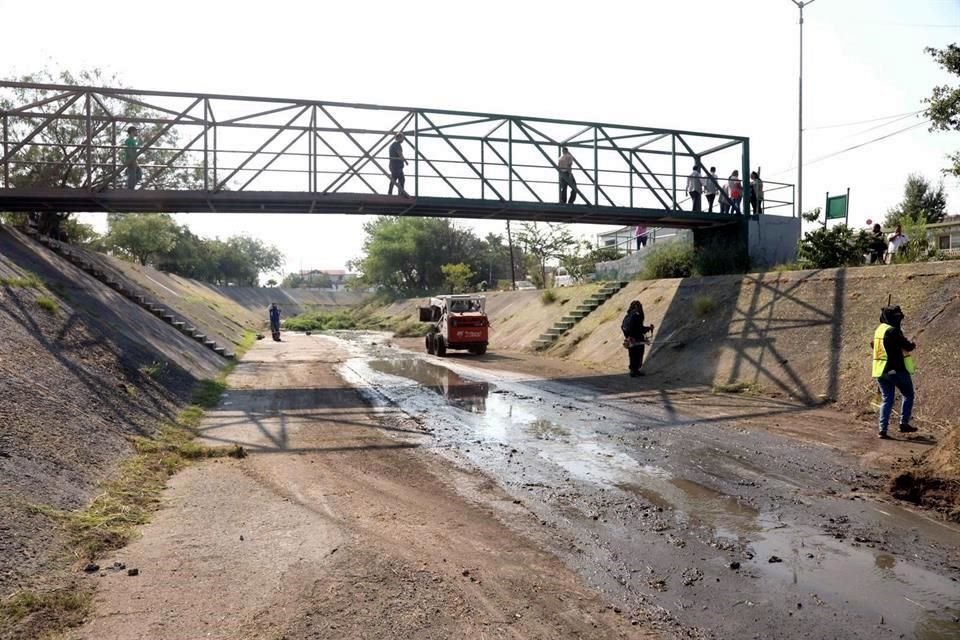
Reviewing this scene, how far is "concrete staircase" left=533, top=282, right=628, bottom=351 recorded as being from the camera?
2664 cm

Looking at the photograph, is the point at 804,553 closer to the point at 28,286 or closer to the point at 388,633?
the point at 388,633

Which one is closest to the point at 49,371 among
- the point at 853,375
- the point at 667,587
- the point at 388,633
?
the point at 388,633

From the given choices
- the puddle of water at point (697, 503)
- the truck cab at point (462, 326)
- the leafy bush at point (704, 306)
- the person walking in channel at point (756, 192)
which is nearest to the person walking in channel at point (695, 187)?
the person walking in channel at point (756, 192)

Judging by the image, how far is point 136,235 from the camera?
5231 centimetres

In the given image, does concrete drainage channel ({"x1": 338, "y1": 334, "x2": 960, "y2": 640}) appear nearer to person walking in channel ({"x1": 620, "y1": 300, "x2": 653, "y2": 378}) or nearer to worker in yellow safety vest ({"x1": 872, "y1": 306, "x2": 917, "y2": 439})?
worker in yellow safety vest ({"x1": 872, "y1": 306, "x2": 917, "y2": 439})

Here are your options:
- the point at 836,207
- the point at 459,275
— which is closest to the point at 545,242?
the point at 459,275

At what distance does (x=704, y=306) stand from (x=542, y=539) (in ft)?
50.4

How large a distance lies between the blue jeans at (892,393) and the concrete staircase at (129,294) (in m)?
20.2

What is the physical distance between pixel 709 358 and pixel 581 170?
6.82 meters

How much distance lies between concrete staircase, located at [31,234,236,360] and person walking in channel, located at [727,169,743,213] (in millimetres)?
18148

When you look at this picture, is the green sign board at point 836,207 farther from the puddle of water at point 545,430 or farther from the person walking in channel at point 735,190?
the puddle of water at point 545,430

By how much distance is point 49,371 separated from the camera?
9.15m

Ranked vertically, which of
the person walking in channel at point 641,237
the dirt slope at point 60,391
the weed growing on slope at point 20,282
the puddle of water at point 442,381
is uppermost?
the person walking in channel at point 641,237

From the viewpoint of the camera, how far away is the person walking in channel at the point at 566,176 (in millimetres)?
19922
